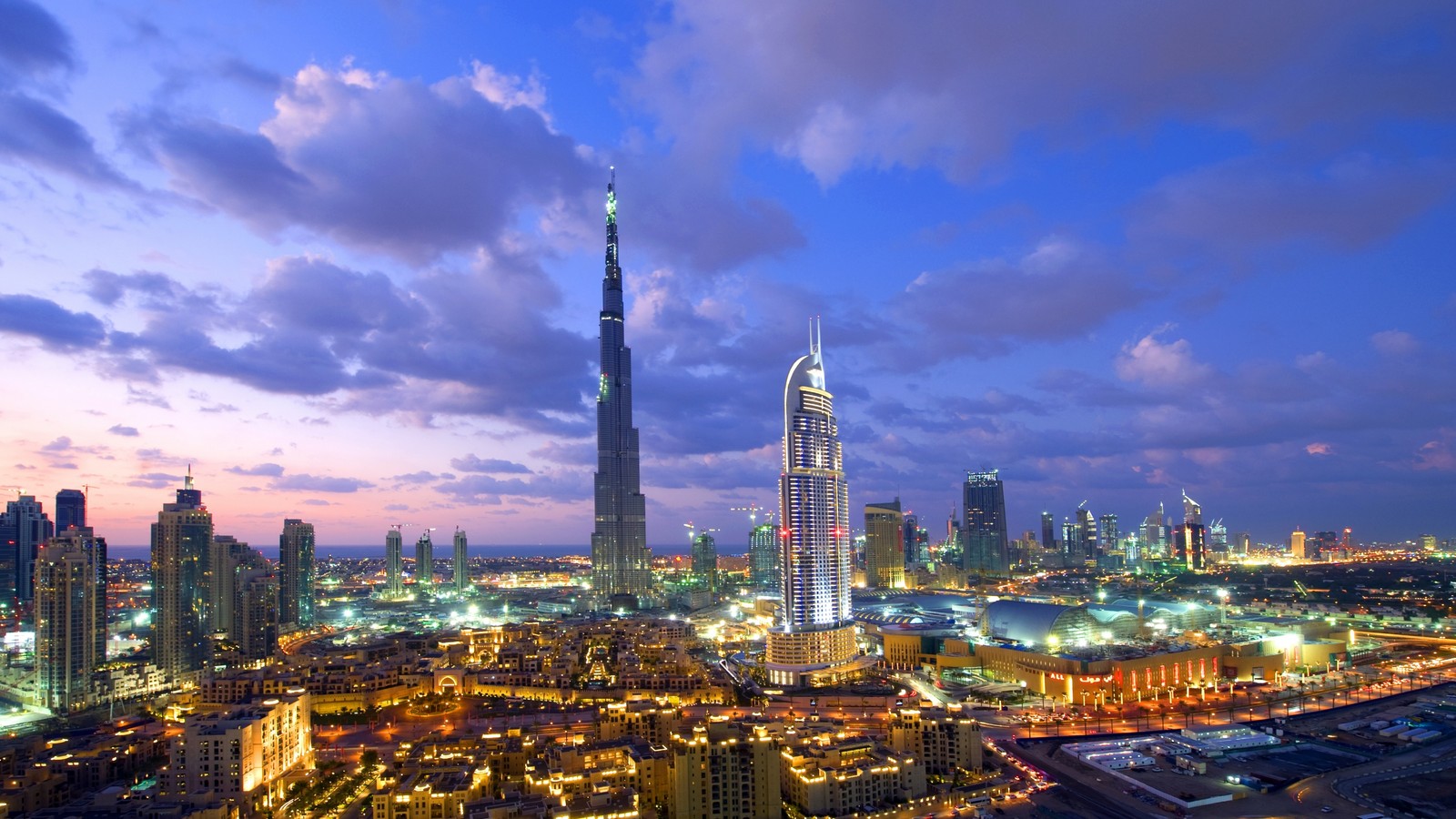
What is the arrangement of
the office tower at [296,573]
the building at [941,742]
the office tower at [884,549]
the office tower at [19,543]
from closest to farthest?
the building at [941,742], the office tower at [19,543], the office tower at [296,573], the office tower at [884,549]

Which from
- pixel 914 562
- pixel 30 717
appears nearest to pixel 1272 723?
pixel 30 717

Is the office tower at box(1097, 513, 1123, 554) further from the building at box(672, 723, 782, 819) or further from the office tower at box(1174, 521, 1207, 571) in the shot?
the building at box(672, 723, 782, 819)

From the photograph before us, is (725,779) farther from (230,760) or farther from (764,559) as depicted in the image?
(764,559)

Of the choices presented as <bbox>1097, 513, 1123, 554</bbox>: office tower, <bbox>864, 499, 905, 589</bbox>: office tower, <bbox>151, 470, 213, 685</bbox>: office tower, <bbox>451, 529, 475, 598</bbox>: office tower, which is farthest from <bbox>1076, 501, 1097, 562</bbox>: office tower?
<bbox>151, 470, 213, 685</bbox>: office tower

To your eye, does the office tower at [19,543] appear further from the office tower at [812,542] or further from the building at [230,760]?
the office tower at [812,542]

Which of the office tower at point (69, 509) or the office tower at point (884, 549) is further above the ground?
the office tower at point (69, 509)

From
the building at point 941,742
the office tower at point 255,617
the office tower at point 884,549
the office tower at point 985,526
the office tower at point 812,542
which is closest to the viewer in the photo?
the building at point 941,742

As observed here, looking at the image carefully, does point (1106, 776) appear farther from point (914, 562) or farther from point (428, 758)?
point (914, 562)

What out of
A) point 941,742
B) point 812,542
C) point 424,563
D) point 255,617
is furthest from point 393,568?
point 941,742

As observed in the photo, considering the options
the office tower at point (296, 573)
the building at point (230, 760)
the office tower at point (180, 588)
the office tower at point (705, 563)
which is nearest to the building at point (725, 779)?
the building at point (230, 760)
